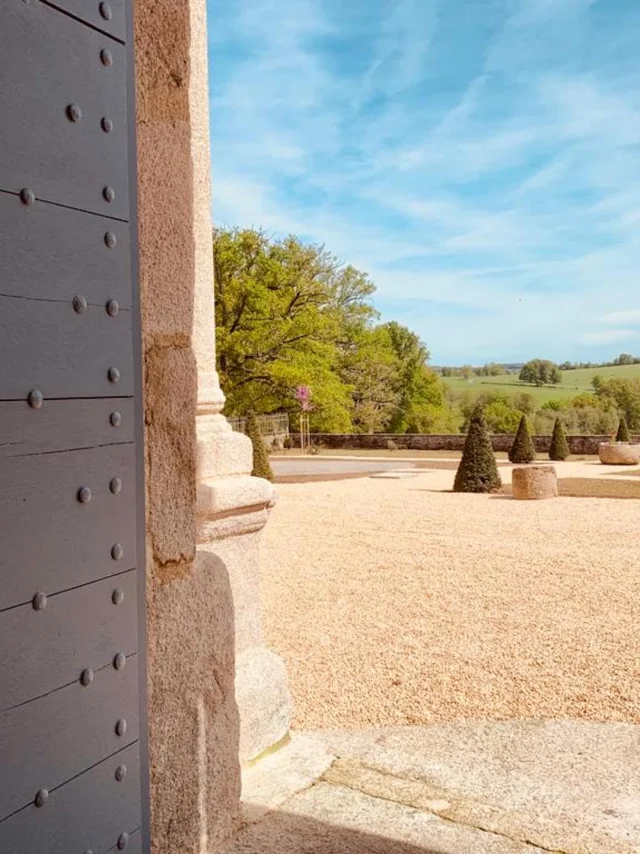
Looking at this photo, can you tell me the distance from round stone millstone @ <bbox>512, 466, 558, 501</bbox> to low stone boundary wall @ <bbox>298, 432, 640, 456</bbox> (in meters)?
11.1

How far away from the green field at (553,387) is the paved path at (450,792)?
52.8m

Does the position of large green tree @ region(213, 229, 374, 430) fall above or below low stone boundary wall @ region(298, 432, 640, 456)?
above

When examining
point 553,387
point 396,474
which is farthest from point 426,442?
point 553,387

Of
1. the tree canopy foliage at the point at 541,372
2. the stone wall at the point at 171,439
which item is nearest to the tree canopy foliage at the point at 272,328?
the stone wall at the point at 171,439

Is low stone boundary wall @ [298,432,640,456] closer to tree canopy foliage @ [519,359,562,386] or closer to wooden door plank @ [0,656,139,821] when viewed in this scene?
wooden door plank @ [0,656,139,821]

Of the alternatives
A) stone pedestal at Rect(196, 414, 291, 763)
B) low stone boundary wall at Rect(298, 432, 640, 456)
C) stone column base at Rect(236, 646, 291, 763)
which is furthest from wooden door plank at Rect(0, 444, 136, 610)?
low stone boundary wall at Rect(298, 432, 640, 456)

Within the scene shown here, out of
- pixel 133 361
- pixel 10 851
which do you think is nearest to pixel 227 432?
pixel 133 361

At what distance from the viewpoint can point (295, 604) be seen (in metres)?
5.87

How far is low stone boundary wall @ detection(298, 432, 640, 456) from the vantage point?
2297 cm

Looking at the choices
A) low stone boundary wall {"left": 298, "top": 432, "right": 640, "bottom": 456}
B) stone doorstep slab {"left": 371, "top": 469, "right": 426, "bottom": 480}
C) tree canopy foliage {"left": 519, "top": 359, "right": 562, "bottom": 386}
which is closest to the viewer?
stone doorstep slab {"left": 371, "top": 469, "right": 426, "bottom": 480}

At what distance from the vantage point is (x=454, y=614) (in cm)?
552

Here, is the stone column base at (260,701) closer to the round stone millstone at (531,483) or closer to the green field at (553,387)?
the round stone millstone at (531,483)

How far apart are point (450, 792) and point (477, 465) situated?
35.6ft

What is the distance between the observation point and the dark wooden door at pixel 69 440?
1.18 metres
